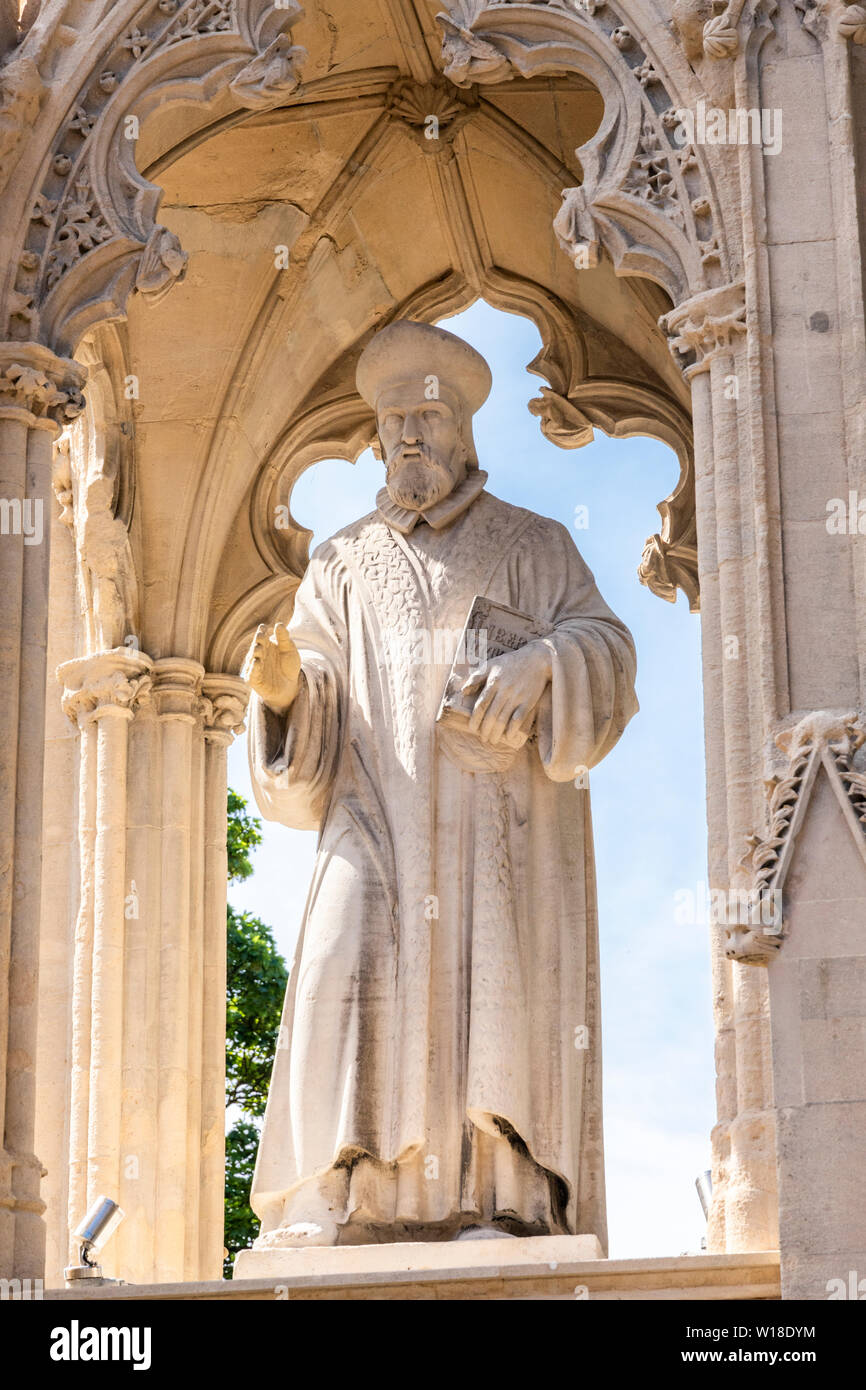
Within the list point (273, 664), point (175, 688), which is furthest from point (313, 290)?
point (273, 664)

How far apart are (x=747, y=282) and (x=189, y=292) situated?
13.7 feet

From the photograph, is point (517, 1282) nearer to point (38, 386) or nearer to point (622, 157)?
point (38, 386)

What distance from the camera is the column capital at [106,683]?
13.3m

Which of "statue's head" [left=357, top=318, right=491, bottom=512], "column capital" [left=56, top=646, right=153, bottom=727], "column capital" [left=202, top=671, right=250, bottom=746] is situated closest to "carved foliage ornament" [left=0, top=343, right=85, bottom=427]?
"statue's head" [left=357, top=318, right=491, bottom=512]

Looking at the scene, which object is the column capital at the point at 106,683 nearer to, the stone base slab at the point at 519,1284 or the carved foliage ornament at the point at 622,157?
the carved foliage ornament at the point at 622,157

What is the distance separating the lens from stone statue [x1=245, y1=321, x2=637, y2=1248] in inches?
416

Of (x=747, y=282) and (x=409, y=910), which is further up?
(x=747, y=282)

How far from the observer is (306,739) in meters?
11.2

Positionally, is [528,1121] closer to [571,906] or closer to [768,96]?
[571,906]

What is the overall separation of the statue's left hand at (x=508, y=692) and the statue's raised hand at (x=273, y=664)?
708 mm

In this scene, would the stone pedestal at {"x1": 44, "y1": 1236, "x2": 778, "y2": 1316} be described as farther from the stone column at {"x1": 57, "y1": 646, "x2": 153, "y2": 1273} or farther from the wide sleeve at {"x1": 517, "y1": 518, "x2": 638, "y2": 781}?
the stone column at {"x1": 57, "y1": 646, "x2": 153, "y2": 1273}

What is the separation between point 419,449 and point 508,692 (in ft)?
4.39
